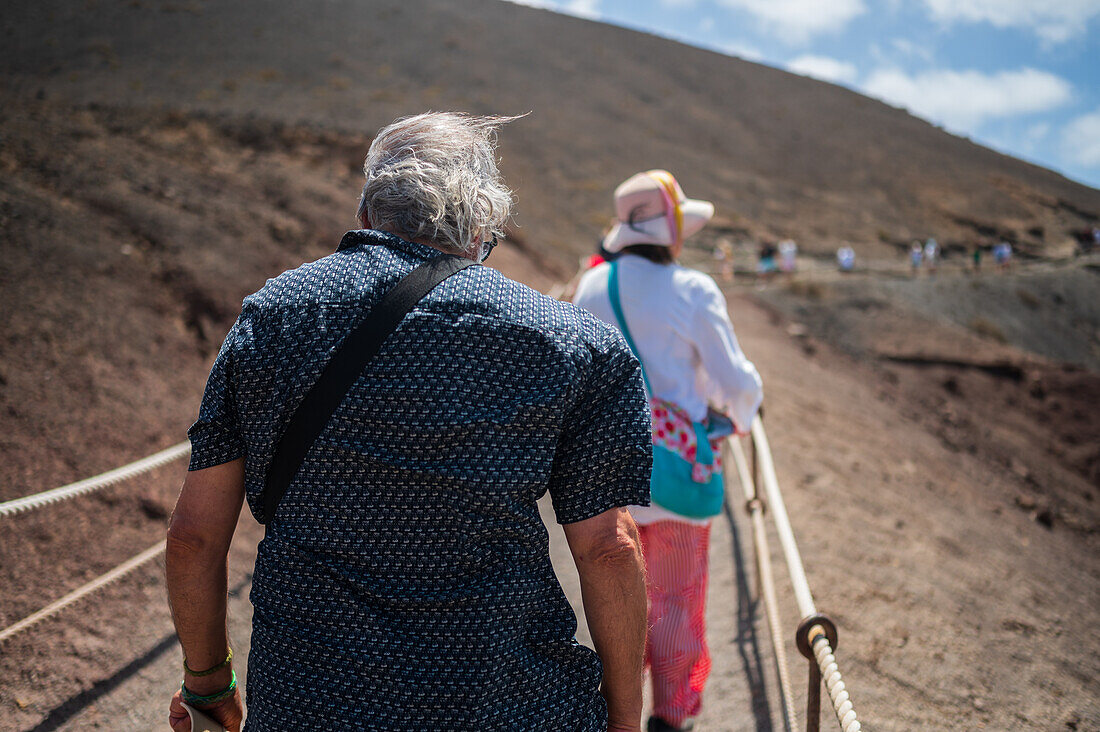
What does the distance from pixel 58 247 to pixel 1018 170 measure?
200 ft

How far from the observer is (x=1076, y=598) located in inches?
247

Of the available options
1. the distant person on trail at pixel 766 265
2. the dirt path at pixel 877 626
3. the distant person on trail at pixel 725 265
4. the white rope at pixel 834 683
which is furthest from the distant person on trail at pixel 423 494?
the distant person on trail at pixel 766 265

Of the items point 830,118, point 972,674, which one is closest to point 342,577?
point 972,674

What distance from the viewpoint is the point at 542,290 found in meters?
15.4

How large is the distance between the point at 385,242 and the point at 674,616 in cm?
179

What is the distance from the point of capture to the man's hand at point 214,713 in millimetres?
1505

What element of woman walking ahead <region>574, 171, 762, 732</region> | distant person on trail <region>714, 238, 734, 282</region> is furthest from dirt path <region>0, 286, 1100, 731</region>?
distant person on trail <region>714, 238, 734, 282</region>

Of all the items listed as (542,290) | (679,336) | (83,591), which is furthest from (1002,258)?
(83,591)

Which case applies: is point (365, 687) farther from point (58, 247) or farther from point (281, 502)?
point (58, 247)

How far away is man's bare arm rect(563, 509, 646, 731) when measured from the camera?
1.31 meters

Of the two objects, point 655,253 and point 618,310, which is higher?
point 655,253

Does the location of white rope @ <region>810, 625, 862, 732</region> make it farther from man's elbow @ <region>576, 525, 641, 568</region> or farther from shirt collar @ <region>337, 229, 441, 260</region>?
shirt collar @ <region>337, 229, 441, 260</region>

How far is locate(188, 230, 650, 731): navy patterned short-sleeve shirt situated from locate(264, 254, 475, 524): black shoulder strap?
0.05ft

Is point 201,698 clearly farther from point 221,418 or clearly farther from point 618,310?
point 618,310
